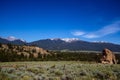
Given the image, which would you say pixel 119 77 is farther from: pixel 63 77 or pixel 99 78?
pixel 63 77

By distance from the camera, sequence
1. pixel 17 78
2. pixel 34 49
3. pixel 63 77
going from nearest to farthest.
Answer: pixel 17 78 < pixel 63 77 < pixel 34 49

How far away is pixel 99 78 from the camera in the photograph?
17.2 metres

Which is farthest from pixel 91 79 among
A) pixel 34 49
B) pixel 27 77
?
pixel 34 49

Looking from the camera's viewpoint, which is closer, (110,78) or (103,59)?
(110,78)

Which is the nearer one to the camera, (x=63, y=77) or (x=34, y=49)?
(x=63, y=77)

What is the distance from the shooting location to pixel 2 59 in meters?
103

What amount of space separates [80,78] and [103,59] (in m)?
45.0

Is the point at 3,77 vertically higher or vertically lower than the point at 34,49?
lower

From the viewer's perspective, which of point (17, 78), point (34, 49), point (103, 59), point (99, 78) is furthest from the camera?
point (34, 49)

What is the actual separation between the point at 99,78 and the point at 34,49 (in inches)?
6332

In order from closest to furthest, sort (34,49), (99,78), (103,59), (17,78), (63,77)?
1. (17,78)
2. (63,77)
3. (99,78)
4. (103,59)
5. (34,49)

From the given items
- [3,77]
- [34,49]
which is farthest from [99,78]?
Result: [34,49]

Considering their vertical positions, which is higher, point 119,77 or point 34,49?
point 34,49

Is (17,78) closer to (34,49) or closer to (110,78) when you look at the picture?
(110,78)
